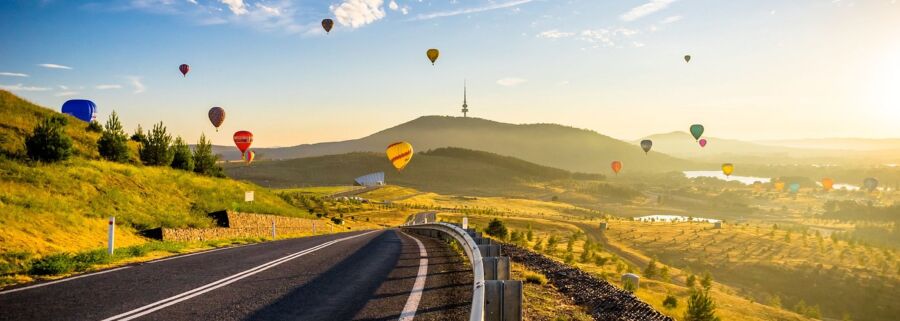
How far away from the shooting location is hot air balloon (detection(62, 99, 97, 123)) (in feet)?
128

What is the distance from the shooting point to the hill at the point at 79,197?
15.3 meters

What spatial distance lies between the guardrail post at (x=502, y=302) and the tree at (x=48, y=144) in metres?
23.7

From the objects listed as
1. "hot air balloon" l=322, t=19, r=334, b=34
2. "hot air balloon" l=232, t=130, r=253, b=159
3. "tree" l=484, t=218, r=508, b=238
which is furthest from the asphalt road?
"hot air balloon" l=232, t=130, r=253, b=159

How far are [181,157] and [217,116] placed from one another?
24.8m

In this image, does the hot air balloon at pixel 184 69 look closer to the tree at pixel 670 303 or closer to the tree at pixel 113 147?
the tree at pixel 113 147

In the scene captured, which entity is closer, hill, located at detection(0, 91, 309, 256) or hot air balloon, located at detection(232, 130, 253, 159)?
hill, located at detection(0, 91, 309, 256)

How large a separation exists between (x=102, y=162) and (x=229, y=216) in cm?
713

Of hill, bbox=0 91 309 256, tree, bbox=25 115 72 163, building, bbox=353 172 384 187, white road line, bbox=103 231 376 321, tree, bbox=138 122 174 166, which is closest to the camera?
white road line, bbox=103 231 376 321

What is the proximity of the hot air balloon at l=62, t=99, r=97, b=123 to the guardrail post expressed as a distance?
4311cm

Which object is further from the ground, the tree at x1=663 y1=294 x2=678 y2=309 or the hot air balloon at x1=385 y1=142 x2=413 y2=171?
the hot air balloon at x1=385 y1=142 x2=413 y2=171

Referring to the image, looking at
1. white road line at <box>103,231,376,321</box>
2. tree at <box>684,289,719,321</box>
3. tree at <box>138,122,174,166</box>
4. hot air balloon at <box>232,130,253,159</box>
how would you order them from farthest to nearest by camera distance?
1. hot air balloon at <box>232,130,253,159</box>
2. tree at <box>138,122,174,166</box>
3. tree at <box>684,289,719,321</box>
4. white road line at <box>103,231,376,321</box>

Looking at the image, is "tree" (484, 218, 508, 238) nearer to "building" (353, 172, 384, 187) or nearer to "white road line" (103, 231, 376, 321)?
"white road line" (103, 231, 376, 321)

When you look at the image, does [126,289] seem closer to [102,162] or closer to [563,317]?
[563,317]

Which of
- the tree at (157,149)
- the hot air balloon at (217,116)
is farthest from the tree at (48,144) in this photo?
the hot air balloon at (217,116)
